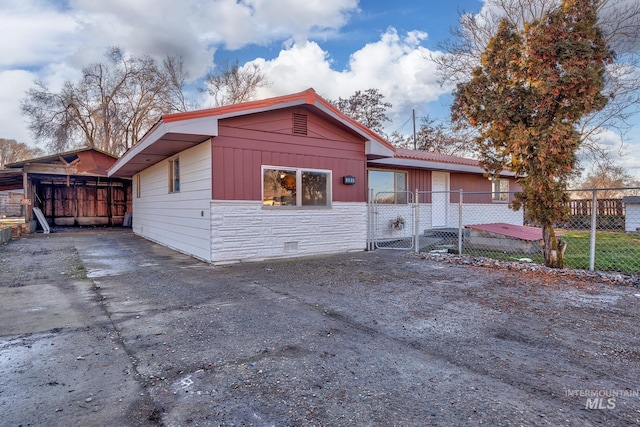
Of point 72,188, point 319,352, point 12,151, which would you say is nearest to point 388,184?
point 319,352

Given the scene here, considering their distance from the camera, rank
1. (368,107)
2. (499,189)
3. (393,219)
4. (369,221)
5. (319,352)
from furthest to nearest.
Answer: (368,107)
(499,189)
(393,219)
(369,221)
(319,352)

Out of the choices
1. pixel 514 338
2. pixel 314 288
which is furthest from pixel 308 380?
pixel 314 288

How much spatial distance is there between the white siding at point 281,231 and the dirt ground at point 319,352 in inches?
64.4

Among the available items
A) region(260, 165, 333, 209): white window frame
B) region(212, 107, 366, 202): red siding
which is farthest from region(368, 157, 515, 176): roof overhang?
region(260, 165, 333, 209): white window frame

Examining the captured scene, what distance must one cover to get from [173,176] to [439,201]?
8.71m

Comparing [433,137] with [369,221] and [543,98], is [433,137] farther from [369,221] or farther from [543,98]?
[543,98]

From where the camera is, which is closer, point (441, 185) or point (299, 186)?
point (299, 186)

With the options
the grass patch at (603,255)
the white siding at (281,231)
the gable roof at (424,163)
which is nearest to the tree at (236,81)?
the gable roof at (424,163)

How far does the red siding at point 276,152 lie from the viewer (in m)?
6.80

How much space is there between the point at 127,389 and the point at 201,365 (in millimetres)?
478

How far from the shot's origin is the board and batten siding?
6945 mm

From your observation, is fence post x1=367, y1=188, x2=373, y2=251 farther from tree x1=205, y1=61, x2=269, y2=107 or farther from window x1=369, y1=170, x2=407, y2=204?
tree x1=205, y1=61, x2=269, y2=107

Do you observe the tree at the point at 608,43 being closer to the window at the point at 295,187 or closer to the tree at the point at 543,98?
the tree at the point at 543,98

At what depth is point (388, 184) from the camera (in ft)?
36.1
